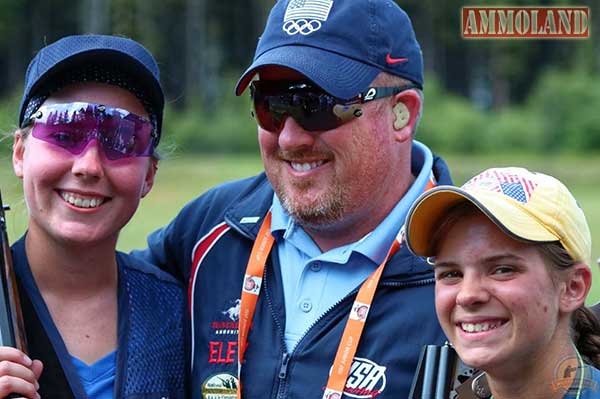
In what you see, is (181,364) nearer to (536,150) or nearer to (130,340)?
(130,340)

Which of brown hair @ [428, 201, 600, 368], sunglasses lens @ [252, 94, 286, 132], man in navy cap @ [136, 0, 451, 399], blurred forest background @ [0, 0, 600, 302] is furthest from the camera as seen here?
blurred forest background @ [0, 0, 600, 302]

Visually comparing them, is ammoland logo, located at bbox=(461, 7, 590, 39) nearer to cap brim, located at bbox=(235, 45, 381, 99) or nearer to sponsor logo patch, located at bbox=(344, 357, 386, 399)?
cap brim, located at bbox=(235, 45, 381, 99)

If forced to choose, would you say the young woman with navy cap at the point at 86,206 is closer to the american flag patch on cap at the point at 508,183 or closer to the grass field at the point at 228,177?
the american flag patch on cap at the point at 508,183

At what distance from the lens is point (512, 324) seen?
296 cm

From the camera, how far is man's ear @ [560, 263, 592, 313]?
3018 mm

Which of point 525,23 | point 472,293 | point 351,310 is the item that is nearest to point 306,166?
point 351,310

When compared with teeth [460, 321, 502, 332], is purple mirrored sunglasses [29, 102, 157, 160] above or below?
above

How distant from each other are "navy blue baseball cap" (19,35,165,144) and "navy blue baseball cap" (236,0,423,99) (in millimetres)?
395

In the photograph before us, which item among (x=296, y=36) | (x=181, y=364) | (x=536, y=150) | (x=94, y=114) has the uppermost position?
(x=296, y=36)

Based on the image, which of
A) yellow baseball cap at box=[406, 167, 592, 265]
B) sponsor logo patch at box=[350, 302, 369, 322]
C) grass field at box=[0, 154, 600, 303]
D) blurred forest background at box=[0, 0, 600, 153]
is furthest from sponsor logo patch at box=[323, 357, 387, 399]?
blurred forest background at box=[0, 0, 600, 153]

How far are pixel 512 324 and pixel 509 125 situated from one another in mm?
40526

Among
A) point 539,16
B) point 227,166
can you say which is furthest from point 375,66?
point 227,166

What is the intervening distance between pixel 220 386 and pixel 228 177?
1076 inches

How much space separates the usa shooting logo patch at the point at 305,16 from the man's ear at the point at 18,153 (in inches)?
44.3
